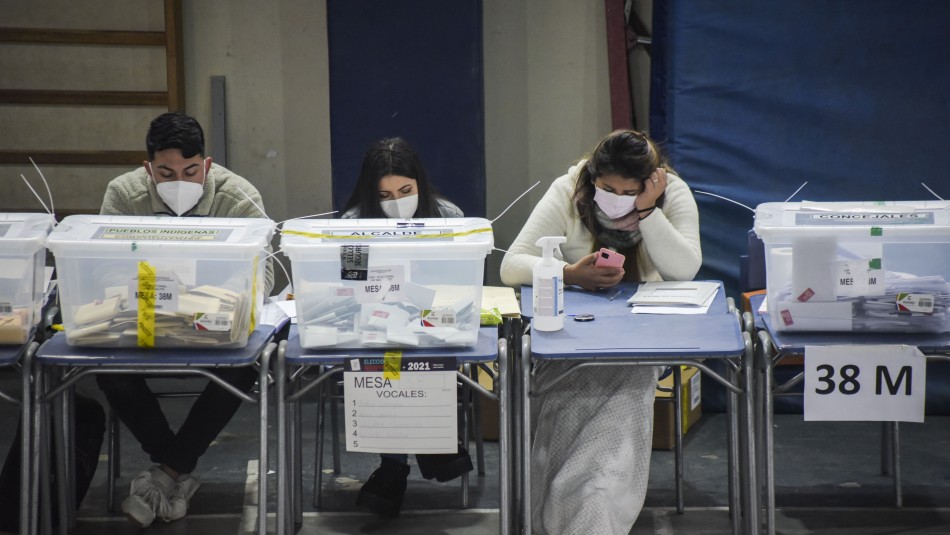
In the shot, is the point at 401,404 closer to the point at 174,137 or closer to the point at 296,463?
the point at 296,463

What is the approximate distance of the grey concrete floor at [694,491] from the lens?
3.11 m

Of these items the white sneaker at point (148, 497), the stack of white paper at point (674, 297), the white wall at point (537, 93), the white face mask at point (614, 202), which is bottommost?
the white sneaker at point (148, 497)

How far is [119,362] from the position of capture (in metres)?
2.47

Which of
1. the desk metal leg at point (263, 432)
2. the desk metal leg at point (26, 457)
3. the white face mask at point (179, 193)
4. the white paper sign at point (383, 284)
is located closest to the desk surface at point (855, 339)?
the white paper sign at point (383, 284)

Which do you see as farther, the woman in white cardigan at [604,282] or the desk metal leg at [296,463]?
the desk metal leg at [296,463]

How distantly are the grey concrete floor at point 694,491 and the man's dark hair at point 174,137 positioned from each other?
1.07m

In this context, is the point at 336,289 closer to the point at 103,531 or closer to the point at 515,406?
the point at 515,406

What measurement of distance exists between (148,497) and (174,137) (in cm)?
102

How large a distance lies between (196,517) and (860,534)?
6.20 ft

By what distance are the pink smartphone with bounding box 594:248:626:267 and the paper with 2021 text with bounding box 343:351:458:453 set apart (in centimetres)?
71

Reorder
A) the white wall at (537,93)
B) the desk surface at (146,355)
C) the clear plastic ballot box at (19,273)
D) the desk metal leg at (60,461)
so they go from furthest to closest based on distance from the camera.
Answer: the white wall at (537,93)
the desk metal leg at (60,461)
the clear plastic ballot box at (19,273)
the desk surface at (146,355)

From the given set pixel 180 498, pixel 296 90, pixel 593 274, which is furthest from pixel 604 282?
pixel 296 90

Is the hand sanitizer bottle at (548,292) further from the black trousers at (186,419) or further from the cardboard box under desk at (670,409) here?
the cardboard box under desk at (670,409)

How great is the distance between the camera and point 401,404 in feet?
8.23
